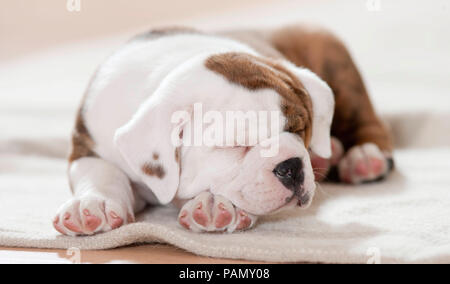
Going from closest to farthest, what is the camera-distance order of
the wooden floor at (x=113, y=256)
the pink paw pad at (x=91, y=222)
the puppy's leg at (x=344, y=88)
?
the wooden floor at (x=113, y=256) → the pink paw pad at (x=91, y=222) → the puppy's leg at (x=344, y=88)

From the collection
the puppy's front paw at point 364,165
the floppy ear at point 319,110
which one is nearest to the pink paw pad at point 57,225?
the floppy ear at point 319,110

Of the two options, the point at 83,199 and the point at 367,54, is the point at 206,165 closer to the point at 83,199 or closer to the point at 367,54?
the point at 83,199

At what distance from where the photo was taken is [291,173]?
1567 millimetres

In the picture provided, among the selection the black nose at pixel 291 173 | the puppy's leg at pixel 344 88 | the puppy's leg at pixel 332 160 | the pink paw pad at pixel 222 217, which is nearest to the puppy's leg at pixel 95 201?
the pink paw pad at pixel 222 217

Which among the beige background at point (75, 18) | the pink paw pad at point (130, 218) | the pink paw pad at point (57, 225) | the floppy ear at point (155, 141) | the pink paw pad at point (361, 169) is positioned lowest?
the pink paw pad at point (361, 169)

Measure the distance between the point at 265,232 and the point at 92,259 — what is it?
0.43 meters

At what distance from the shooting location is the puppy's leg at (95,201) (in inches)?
60.7

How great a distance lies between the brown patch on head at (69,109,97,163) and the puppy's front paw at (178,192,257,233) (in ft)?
1.36

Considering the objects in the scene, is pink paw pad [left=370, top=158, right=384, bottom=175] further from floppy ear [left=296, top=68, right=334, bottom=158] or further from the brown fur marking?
floppy ear [left=296, top=68, right=334, bottom=158]

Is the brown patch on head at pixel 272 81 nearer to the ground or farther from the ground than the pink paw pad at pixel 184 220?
farther from the ground

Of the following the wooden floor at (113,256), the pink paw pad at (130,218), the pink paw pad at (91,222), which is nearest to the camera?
the wooden floor at (113,256)

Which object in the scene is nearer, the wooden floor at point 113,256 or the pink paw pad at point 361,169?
the wooden floor at point 113,256

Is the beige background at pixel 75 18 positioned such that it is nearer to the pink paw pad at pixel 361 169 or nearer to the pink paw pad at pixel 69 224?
the pink paw pad at pixel 361 169
